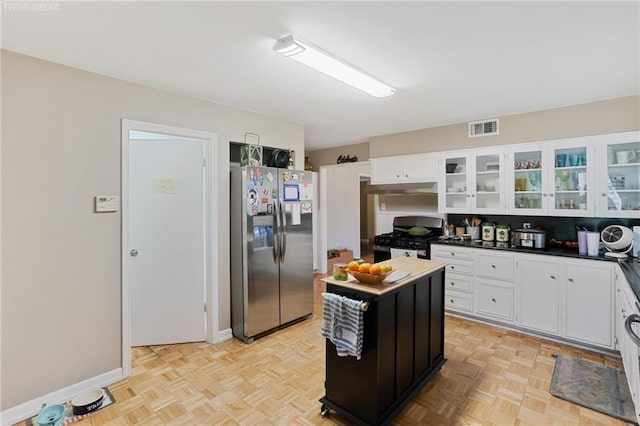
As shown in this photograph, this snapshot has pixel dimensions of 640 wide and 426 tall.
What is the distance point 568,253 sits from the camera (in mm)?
3201

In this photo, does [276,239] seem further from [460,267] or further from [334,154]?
[334,154]

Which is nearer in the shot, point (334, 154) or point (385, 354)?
point (385, 354)

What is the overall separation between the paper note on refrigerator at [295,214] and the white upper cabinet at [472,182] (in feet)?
6.69

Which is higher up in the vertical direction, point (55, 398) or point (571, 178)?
point (571, 178)

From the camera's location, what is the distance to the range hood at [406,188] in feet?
14.1

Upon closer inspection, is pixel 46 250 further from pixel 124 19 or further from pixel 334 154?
pixel 334 154

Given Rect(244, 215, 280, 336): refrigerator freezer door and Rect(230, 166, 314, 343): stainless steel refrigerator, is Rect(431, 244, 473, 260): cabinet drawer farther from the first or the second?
Rect(244, 215, 280, 336): refrigerator freezer door

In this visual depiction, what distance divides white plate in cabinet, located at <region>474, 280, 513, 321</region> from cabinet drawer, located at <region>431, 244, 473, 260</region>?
0.34 metres

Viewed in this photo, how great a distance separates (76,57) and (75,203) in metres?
1.09

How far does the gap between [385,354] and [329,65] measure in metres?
2.09

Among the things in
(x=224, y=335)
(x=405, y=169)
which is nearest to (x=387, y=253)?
(x=405, y=169)

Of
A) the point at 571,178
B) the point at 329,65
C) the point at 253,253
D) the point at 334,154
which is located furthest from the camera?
the point at 334,154

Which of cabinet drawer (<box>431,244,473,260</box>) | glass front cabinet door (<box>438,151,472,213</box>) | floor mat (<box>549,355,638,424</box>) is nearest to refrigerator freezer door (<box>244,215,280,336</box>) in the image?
cabinet drawer (<box>431,244,473,260</box>)

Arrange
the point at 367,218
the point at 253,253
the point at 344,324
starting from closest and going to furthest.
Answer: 1. the point at 344,324
2. the point at 253,253
3. the point at 367,218
